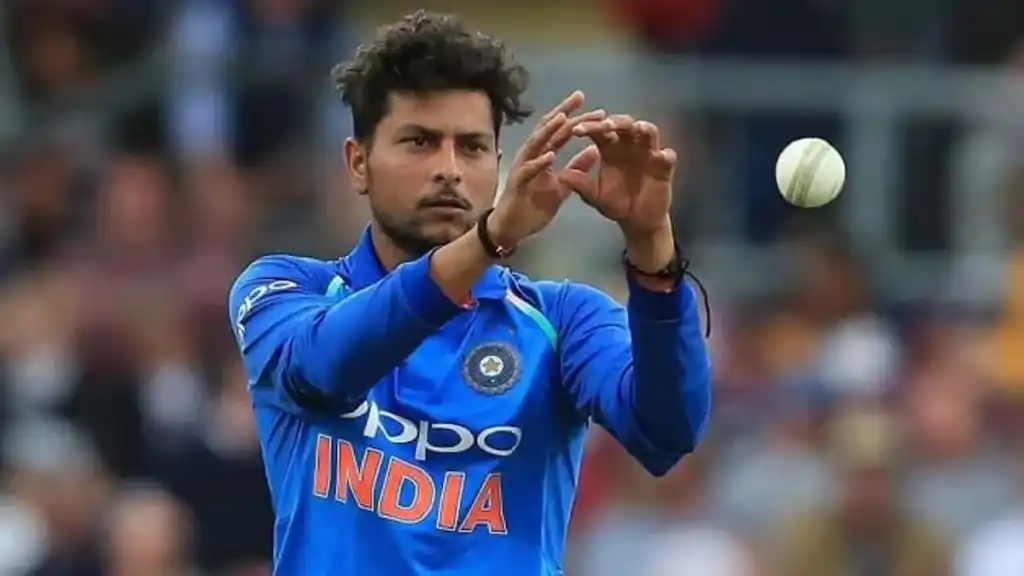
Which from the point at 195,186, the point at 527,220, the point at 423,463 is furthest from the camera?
the point at 195,186

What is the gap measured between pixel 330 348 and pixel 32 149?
668cm

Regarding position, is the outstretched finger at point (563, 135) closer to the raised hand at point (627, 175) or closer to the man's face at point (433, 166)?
the raised hand at point (627, 175)

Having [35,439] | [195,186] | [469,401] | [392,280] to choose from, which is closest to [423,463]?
[469,401]

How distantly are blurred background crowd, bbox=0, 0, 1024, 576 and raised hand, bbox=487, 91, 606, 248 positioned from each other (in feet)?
15.1

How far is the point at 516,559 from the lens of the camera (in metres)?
4.48

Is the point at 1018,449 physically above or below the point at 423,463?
below

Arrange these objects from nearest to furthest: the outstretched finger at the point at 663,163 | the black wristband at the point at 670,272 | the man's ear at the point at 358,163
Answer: the outstretched finger at the point at 663,163, the black wristband at the point at 670,272, the man's ear at the point at 358,163

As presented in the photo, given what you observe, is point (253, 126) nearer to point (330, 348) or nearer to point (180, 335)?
point (180, 335)

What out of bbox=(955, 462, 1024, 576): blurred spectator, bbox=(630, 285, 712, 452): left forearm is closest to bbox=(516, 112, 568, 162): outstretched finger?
bbox=(630, 285, 712, 452): left forearm

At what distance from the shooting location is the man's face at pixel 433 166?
4.50 meters

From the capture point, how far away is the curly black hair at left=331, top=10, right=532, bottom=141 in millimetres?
4586

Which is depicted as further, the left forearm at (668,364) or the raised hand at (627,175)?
the left forearm at (668,364)

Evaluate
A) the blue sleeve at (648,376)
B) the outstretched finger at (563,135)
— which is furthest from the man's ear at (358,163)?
the outstretched finger at (563,135)

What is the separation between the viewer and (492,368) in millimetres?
4516
